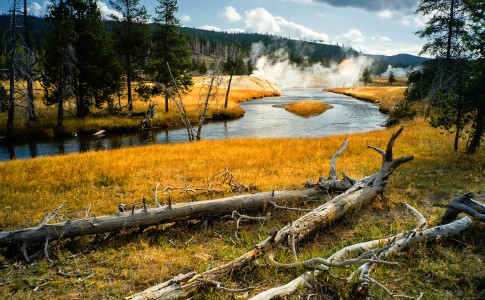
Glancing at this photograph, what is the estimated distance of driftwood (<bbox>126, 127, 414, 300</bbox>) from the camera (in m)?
4.04

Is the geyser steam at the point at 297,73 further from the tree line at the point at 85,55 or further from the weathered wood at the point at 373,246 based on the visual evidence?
the weathered wood at the point at 373,246

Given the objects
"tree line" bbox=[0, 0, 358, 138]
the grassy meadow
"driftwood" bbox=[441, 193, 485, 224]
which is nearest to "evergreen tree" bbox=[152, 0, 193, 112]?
"tree line" bbox=[0, 0, 358, 138]

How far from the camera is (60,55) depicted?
999 inches

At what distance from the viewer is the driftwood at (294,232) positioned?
13.2 ft

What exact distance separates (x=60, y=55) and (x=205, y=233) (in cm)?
2527

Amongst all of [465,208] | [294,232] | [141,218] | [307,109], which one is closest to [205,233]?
[141,218]

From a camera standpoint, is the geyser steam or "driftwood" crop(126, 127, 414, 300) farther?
the geyser steam

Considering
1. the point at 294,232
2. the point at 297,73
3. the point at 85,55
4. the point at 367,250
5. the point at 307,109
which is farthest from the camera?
the point at 297,73

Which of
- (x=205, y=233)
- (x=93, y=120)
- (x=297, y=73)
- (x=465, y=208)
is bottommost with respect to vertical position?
(x=93, y=120)

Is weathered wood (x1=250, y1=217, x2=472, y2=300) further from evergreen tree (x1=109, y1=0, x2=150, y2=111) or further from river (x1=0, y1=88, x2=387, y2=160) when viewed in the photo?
evergreen tree (x1=109, y1=0, x2=150, y2=111)

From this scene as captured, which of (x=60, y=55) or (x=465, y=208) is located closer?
(x=465, y=208)

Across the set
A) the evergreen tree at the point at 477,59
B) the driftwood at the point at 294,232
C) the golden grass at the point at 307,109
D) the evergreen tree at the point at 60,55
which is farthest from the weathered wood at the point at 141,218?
the golden grass at the point at 307,109

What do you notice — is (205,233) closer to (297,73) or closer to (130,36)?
(130,36)

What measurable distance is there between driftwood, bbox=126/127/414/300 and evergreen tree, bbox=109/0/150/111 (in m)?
31.8
